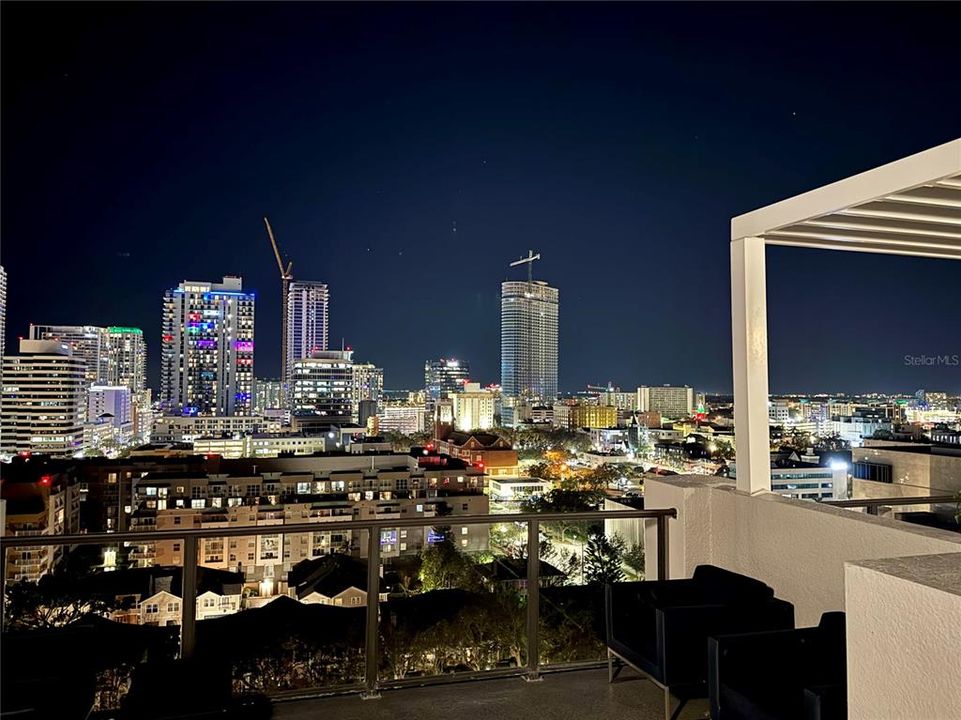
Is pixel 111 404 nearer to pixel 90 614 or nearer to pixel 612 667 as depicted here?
pixel 90 614

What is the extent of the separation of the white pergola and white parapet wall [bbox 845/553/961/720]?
191 centimetres

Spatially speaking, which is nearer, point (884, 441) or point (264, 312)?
point (884, 441)

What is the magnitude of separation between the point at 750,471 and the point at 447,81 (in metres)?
20.3

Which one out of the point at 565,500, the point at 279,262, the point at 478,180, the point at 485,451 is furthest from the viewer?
the point at 279,262

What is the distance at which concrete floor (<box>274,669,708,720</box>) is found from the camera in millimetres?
3051

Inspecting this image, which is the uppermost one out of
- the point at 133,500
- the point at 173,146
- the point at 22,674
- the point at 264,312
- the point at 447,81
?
the point at 173,146

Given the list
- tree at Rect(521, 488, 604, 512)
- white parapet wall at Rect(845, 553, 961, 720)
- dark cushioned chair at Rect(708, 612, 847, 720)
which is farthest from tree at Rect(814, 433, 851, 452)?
white parapet wall at Rect(845, 553, 961, 720)

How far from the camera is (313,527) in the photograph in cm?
338

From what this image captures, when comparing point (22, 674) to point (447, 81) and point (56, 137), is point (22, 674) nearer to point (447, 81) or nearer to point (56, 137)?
point (447, 81)

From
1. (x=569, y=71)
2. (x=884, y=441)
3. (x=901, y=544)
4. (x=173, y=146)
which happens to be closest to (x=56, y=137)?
(x=173, y=146)

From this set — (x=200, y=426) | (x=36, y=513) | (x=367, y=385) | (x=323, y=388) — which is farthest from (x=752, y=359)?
(x=367, y=385)

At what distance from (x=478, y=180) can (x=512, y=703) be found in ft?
139

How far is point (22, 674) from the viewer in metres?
2.53

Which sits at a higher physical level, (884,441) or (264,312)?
(264,312)
